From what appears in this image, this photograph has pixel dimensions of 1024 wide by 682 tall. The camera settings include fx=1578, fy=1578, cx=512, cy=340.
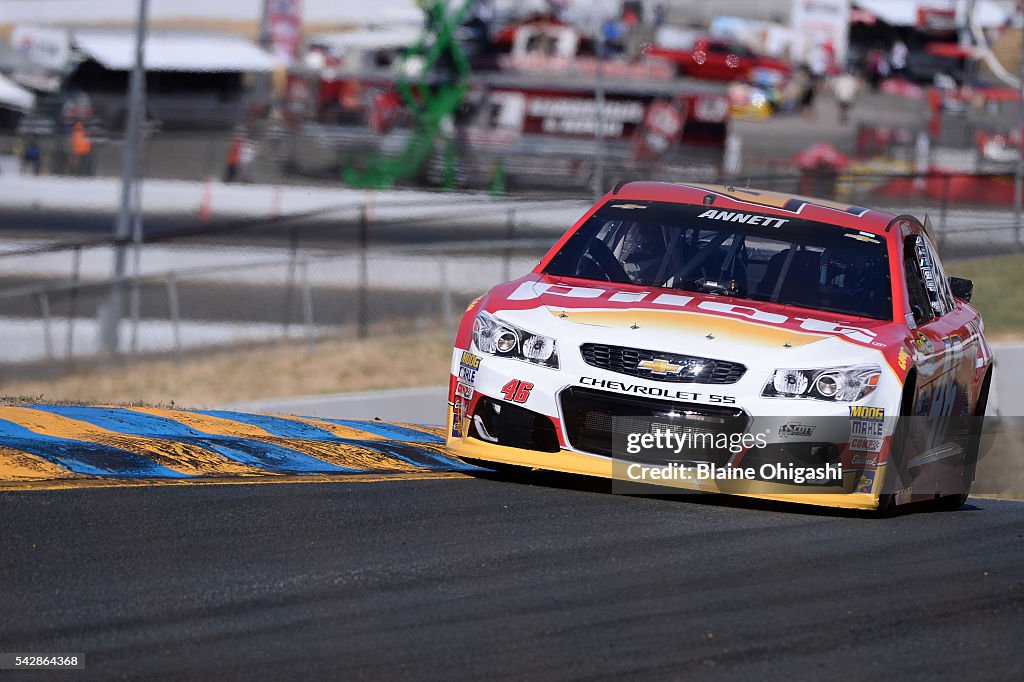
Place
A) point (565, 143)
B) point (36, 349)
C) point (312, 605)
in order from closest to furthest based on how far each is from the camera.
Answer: point (312, 605), point (36, 349), point (565, 143)

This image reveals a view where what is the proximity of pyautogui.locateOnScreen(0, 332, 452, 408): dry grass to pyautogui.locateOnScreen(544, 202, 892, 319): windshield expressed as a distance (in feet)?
32.9

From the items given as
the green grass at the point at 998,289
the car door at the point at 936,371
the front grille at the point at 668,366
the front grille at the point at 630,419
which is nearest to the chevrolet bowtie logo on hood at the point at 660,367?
the front grille at the point at 668,366

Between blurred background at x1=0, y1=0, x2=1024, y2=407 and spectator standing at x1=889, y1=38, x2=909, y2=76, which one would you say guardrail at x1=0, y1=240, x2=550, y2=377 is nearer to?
blurred background at x1=0, y1=0, x2=1024, y2=407

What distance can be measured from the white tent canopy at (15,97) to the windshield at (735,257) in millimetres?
33171

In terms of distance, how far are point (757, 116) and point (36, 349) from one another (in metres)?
28.5

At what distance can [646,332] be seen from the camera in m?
6.80

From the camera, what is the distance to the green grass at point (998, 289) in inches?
795

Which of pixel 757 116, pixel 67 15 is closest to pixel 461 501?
pixel 757 116

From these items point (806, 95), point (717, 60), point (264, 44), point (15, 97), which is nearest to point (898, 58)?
point (717, 60)

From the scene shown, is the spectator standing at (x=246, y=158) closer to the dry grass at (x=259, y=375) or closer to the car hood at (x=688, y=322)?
the dry grass at (x=259, y=375)

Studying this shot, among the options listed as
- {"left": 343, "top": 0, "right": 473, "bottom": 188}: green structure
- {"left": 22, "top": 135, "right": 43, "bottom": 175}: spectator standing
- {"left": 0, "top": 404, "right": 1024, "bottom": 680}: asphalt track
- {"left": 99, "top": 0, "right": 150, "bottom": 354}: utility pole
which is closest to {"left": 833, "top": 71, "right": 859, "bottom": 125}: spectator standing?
{"left": 343, "top": 0, "right": 473, "bottom": 188}: green structure


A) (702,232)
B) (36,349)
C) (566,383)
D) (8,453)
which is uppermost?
(702,232)

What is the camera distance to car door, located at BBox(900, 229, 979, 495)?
7.23 meters

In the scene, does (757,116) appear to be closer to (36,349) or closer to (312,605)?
(36,349)
